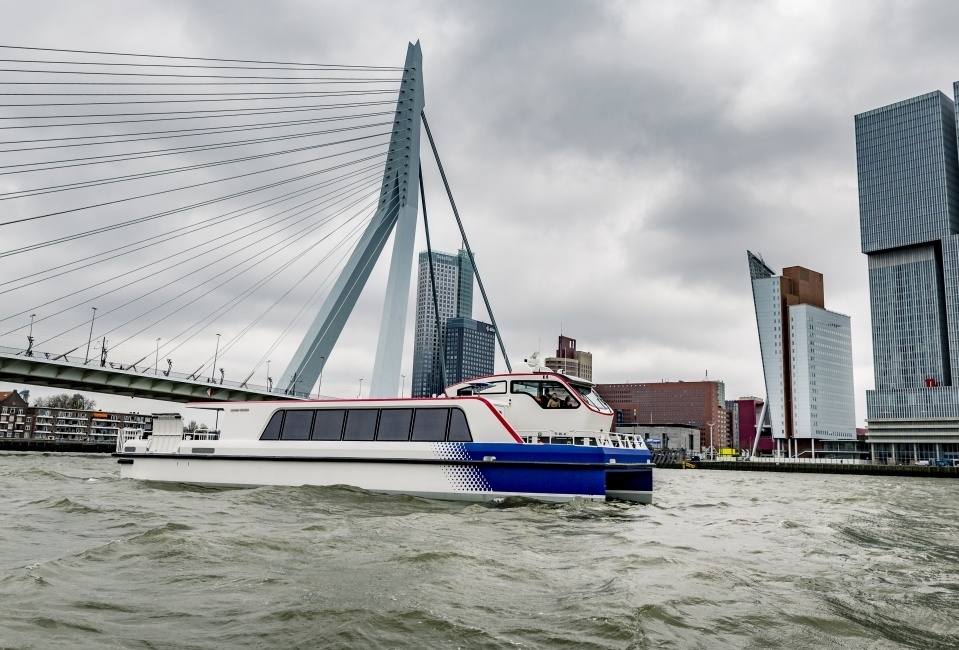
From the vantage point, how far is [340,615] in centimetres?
511

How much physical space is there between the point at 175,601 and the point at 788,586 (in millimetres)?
5430

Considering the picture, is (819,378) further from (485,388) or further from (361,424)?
(361,424)

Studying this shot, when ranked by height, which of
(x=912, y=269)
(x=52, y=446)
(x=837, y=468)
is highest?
(x=912, y=269)

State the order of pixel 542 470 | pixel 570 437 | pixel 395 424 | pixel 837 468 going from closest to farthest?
pixel 542 470
pixel 570 437
pixel 395 424
pixel 837 468

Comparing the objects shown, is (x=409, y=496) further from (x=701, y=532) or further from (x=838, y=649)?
(x=838, y=649)

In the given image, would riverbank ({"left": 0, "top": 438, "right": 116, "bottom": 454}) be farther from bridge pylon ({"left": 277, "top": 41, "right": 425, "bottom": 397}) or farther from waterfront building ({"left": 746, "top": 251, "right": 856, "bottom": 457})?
waterfront building ({"left": 746, "top": 251, "right": 856, "bottom": 457})

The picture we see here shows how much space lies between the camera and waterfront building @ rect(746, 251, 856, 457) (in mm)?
139125

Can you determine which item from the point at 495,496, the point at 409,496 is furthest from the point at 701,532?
the point at 409,496

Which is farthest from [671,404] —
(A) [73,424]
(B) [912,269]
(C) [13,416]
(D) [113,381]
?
(D) [113,381]

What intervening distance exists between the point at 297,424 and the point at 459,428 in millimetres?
4537

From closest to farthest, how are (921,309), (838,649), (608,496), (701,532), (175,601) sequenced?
(838,649) < (175,601) < (701,532) < (608,496) < (921,309)

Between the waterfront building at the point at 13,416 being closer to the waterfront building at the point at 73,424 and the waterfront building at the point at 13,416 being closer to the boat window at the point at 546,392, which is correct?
the waterfront building at the point at 73,424

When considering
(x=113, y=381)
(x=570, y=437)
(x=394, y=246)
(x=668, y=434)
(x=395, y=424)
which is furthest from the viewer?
(x=668, y=434)

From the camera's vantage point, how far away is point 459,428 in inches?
616
